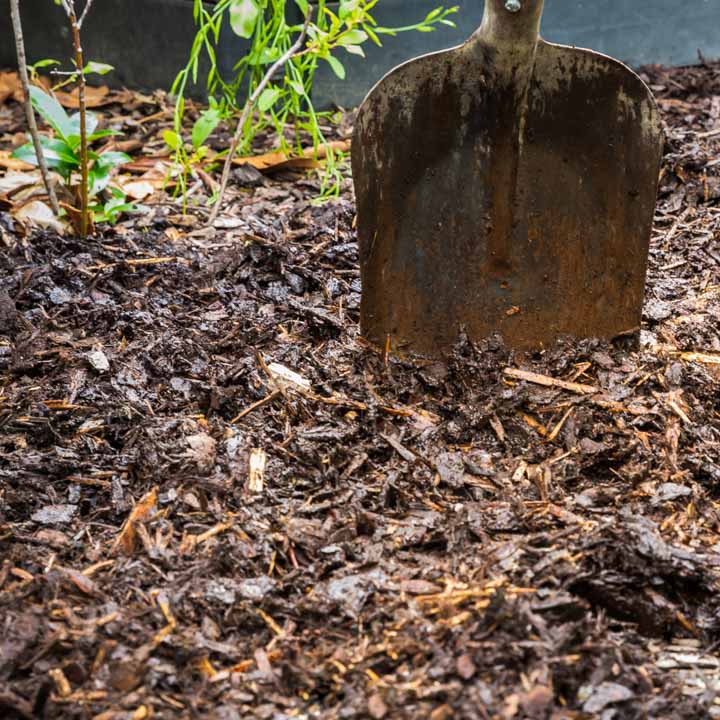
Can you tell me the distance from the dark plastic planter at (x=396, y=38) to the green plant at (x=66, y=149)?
5.03 feet

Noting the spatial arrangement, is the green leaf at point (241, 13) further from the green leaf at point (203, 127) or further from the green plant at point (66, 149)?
the green plant at point (66, 149)

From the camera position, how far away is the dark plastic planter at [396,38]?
172 inches

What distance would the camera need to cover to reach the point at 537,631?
4.65ft

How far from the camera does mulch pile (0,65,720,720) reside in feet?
4.57

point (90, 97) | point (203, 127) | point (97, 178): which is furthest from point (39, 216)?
point (90, 97)

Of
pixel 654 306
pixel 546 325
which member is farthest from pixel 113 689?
pixel 654 306

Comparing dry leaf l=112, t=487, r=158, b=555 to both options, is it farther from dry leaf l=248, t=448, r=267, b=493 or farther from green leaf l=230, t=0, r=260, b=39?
green leaf l=230, t=0, r=260, b=39

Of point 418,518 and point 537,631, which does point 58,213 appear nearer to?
point 418,518

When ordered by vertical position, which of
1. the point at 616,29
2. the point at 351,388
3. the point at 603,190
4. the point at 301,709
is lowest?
the point at 301,709

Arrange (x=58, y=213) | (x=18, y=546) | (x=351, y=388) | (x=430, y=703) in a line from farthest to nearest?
(x=58, y=213), (x=351, y=388), (x=18, y=546), (x=430, y=703)

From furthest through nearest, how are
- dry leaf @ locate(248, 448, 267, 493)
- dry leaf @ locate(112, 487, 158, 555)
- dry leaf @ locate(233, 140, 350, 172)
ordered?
1. dry leaf @ locate(233, 140, 350, 172)
2. dry leaf @ locate(248, 448, 267, 493)
3. dry leaf @ locate(112, 487, 158, 555)

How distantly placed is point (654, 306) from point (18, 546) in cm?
183

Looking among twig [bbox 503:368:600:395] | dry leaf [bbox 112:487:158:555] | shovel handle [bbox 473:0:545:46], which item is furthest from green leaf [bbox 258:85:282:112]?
dry leaf [bbox 112:487:158:555]

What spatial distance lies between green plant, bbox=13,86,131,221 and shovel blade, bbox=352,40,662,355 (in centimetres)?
123
